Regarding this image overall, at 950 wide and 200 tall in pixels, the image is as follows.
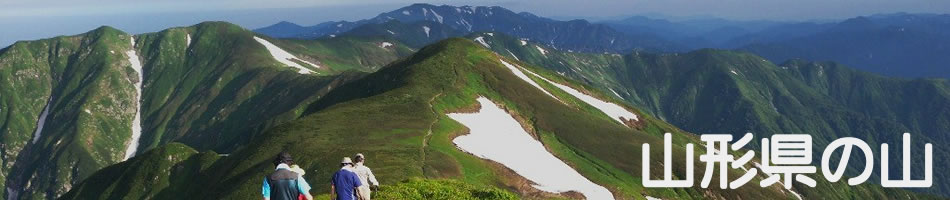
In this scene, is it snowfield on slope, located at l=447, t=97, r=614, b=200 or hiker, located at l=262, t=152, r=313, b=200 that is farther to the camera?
snowfield on slope, located at l=447, t=97, r=614, b=200

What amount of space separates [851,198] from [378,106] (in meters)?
133

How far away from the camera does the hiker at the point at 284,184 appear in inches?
806

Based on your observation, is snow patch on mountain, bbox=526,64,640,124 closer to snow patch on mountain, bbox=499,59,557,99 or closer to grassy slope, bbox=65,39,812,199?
grassy slope, bbox=65,39,812,199

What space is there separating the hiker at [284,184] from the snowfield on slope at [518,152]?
6449 cm

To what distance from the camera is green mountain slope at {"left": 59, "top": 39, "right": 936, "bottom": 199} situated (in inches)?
3196

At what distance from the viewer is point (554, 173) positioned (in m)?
102

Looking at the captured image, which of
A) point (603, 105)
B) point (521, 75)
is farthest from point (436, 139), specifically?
point (603, 105)

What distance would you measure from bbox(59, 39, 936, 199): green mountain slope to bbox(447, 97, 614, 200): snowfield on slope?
2.40 metres

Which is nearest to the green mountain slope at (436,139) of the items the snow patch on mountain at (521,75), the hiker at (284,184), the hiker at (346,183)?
the snow patch on mountain at (521,75)

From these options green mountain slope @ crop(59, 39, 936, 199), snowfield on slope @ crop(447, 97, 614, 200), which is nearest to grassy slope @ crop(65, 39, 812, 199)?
green mountain slope @ crop(59, 39, 936, 199)

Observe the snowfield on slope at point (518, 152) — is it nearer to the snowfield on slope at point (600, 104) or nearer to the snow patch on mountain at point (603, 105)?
the snowfield on slope at point (600, 104)

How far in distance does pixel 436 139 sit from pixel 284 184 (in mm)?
75569

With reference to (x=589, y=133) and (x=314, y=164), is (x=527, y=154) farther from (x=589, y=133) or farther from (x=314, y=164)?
(x=314, y=164)

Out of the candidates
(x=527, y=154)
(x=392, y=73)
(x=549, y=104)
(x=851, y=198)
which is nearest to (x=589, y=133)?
(x=549, y=104)
